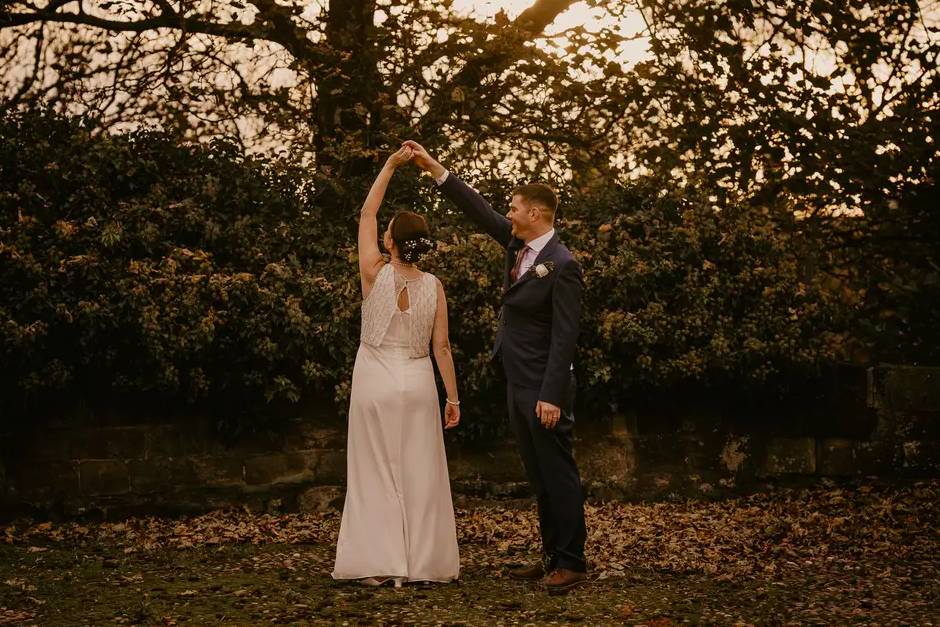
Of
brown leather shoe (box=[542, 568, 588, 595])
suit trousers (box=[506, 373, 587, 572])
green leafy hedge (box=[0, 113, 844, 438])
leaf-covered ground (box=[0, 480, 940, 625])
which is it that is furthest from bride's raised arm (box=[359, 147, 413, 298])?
green leafy hedge (box=[0, 113, 844, 438])

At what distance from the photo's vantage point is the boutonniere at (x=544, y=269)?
19.8 ft

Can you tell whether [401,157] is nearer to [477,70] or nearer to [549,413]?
[549,413]

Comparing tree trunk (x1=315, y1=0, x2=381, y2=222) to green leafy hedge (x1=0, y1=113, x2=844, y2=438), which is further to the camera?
tree trunk (x1=315, y1=0, x2=381, y2=222)

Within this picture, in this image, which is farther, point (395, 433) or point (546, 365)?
point (395, 433)

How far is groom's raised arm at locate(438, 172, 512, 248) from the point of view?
21.3 feet

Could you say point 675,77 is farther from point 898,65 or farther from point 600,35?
point 898,65

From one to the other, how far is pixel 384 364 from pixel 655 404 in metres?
3.93

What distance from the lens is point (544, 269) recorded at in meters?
6.05

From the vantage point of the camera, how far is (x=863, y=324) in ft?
30.9

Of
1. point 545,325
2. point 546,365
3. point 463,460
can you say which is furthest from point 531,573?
point 463,460

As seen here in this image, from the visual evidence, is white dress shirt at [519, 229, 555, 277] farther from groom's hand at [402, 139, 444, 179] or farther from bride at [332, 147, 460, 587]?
groom's hand at [402, 139, 444, 179]

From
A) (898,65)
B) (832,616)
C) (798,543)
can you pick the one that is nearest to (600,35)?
(898,65)

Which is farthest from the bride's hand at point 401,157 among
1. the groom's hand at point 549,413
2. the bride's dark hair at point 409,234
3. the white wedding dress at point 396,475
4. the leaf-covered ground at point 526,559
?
the leaf-covered ground at point 526,559

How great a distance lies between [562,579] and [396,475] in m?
1.12
